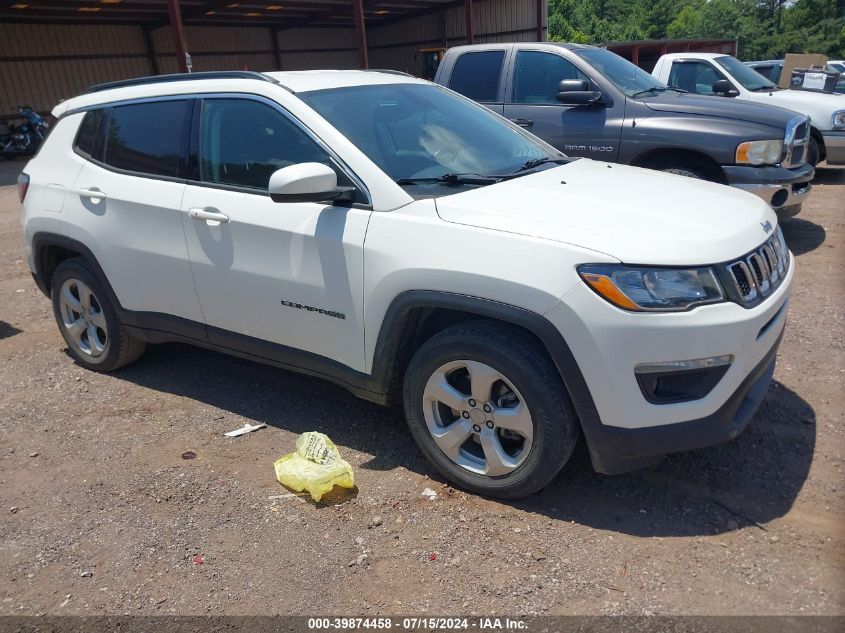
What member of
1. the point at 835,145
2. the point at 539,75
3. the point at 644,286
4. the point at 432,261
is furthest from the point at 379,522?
the point at 835,145

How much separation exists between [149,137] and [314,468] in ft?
7.12

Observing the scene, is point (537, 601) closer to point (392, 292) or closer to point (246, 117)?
point (392, 292)

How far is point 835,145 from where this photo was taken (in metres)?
9.66

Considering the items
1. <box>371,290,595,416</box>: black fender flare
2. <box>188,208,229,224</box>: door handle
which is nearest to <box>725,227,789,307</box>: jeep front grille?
<box>371,290,595,416</box>: black fender flare

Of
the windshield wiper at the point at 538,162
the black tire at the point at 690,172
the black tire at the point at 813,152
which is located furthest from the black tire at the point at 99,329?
the black tire at the point at 813,152

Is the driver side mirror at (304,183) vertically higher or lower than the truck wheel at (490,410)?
higher

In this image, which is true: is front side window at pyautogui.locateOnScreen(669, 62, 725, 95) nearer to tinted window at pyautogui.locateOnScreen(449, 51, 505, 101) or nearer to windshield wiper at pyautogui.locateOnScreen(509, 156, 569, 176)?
tinted window at pyautogui.locateOnScreen(449, 51, 505, 101)

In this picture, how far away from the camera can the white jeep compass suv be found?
268cm

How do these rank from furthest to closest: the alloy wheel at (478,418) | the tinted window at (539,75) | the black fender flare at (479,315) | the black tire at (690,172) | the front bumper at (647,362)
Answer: the tinted window at (539,75), the black tire at (690,172), the alloy wheel at (478,418), the black fender flare at (479,315), the front bumper at (647,362)

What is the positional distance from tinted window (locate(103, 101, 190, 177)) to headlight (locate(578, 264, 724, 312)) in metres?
2.42

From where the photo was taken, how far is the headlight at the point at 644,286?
8.57 feet

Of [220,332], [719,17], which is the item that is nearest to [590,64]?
[220,332]

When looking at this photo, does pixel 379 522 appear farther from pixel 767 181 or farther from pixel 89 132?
pixel 767 181

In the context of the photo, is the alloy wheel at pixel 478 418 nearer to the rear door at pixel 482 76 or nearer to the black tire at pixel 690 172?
the black tire at pixel 690 172
